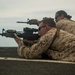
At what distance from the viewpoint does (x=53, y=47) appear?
8.18 meters

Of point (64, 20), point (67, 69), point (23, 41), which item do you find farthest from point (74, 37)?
point (64, 20)

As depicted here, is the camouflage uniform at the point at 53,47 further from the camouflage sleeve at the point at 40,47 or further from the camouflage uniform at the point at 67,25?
the camouflage uniform at the point at 67,25

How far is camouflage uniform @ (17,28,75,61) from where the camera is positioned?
7941 millimetres

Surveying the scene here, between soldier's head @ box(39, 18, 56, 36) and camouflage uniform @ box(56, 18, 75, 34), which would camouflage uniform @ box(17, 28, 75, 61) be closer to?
soldier's head @ box(39, 18, 56, 36)

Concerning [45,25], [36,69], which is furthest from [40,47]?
[36,69]

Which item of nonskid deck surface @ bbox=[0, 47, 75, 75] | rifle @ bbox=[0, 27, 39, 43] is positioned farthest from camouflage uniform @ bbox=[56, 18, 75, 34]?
nonskid deck surface @ bbox=[0, 47, 75, 75]

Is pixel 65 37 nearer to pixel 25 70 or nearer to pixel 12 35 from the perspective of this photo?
pixel 12 35

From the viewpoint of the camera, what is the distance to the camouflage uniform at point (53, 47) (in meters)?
7.94

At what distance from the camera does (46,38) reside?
7.95m

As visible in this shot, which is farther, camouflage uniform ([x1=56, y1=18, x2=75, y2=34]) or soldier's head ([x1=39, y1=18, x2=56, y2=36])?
camouflage uniform ([x1=56, y1=18, x2=75, y2=34])

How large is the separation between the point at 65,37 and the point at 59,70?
209 cm

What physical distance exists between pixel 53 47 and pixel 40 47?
1.35 feet

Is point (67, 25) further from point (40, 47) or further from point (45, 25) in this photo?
point (40, 47)

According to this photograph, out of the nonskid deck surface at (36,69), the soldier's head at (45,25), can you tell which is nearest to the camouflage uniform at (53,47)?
the soldier's head at (45,25)
